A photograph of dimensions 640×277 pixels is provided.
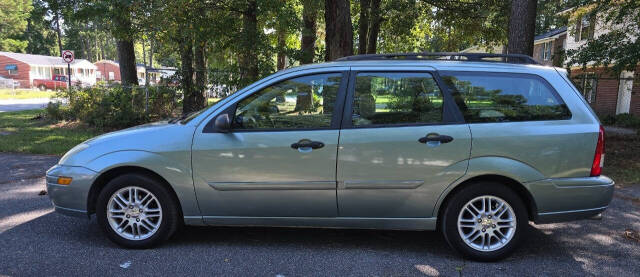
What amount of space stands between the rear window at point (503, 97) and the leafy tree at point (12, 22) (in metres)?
70.1

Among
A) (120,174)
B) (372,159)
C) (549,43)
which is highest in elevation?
(549,43)

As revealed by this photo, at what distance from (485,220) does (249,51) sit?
7616 mm

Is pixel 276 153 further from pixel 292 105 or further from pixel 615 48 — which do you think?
pixel 615 48

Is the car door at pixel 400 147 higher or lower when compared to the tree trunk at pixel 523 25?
lower

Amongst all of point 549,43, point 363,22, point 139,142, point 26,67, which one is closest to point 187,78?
point 363,22

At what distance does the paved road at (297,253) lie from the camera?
353 cm

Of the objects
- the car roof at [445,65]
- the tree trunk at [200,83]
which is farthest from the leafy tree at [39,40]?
the car roof at [445,65]

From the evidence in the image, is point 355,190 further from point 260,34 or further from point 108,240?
point 260,34

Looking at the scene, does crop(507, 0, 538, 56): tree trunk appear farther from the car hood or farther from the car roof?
the car hood

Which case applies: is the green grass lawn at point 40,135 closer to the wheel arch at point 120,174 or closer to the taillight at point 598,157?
the wheel arch at point 120,174

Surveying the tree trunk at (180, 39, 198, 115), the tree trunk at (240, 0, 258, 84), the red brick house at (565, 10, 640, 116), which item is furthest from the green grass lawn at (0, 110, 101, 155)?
the red brick house at (565, 10, 640, 116)

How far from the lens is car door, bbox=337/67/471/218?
3.62 meters

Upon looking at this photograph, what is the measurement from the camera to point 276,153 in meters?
3.70

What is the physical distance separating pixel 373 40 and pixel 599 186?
13746 mm
